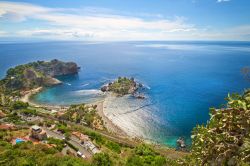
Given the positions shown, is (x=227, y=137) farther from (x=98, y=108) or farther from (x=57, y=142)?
(x=98, y=108)

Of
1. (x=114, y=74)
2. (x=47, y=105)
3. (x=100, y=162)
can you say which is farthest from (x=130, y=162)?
(x=114, y=74)

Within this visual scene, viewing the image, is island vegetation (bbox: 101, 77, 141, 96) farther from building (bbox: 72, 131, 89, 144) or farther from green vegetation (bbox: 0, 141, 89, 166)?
green vegetation (bbox: 0, 141, 89, 166)

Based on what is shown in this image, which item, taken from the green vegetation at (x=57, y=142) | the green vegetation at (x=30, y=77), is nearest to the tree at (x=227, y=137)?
the green vegetation at (x=57, y=142)

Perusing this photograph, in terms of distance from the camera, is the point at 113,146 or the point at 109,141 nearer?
the point at 113,146

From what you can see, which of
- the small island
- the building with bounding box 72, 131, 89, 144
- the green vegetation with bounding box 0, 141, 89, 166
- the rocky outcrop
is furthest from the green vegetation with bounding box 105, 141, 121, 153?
the rocky outcrop

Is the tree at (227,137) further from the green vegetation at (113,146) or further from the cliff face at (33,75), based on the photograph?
the cliff face at (33,75)

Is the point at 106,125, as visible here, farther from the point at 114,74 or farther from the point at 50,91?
the point at 114,74

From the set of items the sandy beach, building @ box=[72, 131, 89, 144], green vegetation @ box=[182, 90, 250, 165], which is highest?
green vegetation @ box=[182, 90, 250, 165]

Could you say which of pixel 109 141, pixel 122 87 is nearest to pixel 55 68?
pixel 122 87
